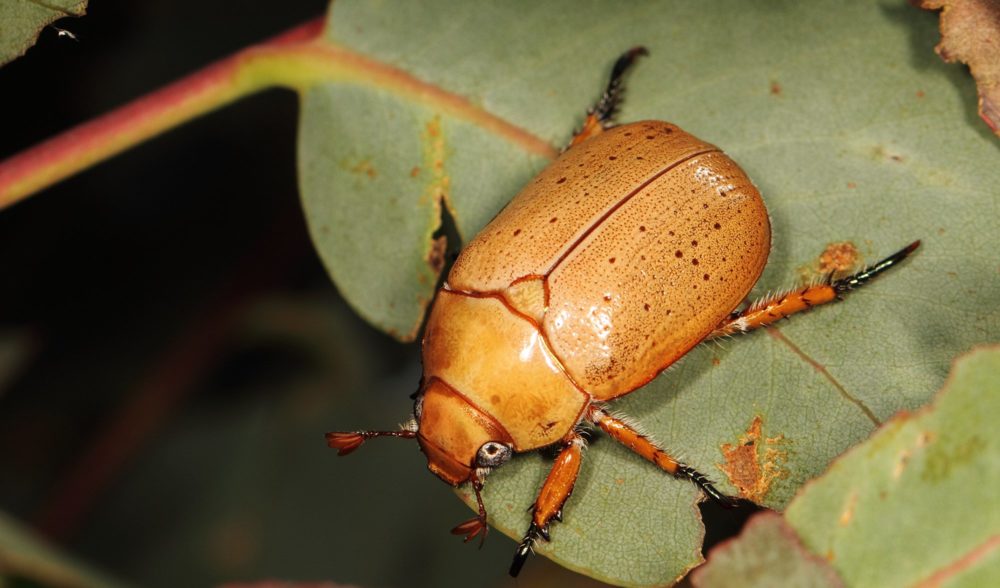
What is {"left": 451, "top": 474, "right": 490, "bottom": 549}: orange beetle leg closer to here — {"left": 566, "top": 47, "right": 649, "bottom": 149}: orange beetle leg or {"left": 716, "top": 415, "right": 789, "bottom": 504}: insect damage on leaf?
{"left": 716, "top": 415, "right": 789, "bottom": 504}: insect damage on leaf

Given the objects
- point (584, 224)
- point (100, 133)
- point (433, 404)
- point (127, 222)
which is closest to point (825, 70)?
A: point (584, 224)

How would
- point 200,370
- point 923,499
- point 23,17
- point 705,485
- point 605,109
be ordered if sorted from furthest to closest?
point 200,370, point 605,109, point 705,485, point 23,17, point 923,499

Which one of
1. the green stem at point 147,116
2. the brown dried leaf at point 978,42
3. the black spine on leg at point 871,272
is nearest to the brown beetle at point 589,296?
the black spine on leg at point 871,272

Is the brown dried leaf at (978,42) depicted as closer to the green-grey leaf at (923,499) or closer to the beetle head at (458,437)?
the green-grey leaf at (923,499)

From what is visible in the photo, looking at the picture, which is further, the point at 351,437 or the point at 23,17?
the point at 351,437

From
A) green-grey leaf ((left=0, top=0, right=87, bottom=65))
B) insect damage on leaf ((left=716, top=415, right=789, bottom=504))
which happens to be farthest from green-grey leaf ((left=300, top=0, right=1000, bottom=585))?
green-grey leaf ((left=0, top=0, right=87, bottom=65))

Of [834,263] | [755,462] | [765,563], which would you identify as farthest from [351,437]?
[834,263]

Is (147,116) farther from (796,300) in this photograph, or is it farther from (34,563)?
(796,300)
